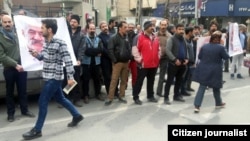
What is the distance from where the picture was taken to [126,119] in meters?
6.16

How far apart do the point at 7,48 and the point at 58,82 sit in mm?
1275

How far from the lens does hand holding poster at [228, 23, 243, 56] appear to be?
33.8 feet

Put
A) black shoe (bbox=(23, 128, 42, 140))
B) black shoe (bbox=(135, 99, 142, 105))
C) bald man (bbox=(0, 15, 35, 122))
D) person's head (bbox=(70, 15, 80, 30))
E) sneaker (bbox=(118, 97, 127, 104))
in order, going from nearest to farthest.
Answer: black shoe (bbox=(23, 128, 42, 140)), bald man (bbox=(0, 15, 35, 122)), person's head (bbox=(70, 15, 80, 30)), black shoe (bbox=(135, 99, 142, 105)), sneaker (bbox=(118, 97, 127, 104))

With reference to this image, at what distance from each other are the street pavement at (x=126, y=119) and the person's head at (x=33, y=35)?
4.31ft

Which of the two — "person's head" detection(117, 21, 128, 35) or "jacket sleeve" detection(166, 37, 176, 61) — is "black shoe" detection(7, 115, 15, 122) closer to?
"person's head" detection(117, 21, 128, 35)

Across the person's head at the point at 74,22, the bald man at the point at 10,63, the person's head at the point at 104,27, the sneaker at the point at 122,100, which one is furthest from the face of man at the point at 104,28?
the bald man at the point at 10,63

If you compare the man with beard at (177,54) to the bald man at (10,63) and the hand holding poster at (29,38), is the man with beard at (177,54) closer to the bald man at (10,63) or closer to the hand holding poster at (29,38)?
the hand holding poster at (29,38)

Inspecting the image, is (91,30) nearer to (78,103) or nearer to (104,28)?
(104,28)

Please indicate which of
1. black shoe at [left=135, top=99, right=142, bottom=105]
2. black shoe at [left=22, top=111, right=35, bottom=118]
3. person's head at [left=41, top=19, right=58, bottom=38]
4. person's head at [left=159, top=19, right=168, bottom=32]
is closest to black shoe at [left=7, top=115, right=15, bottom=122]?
black shoe at [left=22, top=111, right=35, bottom=118]

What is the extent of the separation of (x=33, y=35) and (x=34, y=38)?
57 millimetres

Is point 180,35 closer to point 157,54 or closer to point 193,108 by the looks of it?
point 157,54

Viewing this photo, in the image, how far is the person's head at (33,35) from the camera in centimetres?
624

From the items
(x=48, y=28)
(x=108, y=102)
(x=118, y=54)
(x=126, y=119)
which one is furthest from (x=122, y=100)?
(x=48, y=28)

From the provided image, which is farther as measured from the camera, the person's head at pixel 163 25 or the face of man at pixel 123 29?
the person's head at pixel 163 25
